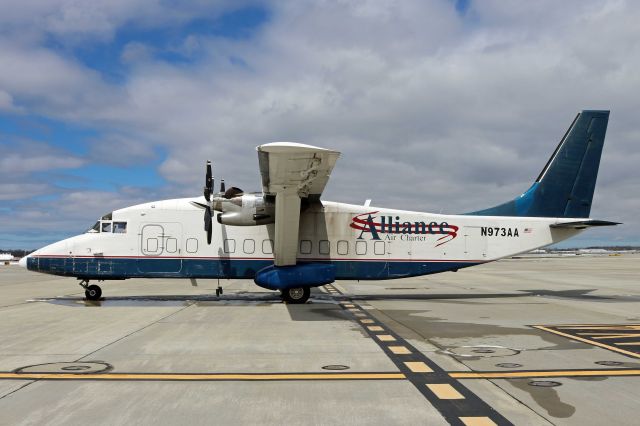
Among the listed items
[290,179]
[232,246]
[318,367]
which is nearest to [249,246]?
[232,246]

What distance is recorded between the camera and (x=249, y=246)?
19734mm

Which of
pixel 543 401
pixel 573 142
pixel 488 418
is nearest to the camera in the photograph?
pixel 488 418

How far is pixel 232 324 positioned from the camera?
43.9 feet

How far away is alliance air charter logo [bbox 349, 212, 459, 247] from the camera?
797 inches

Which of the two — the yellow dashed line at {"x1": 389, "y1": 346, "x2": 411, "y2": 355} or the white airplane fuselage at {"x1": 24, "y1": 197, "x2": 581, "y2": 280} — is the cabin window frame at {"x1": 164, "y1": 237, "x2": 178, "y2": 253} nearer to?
the white airplane fuselage at {"x1": 24, "y1": 197, "x2": 581, "y2": 280}

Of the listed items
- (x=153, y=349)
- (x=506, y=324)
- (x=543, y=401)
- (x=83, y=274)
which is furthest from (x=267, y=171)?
(x=543, y=401)

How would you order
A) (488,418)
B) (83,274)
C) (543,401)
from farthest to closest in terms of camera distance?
(83,274), (543,401), (488,418)

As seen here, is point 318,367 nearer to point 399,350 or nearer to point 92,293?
point 399,350

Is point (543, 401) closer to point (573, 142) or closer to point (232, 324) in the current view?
point (232, 324)

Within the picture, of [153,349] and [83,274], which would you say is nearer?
[153,349]

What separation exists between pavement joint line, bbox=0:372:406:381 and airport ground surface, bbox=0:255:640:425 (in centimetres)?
3

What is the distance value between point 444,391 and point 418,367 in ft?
4.79

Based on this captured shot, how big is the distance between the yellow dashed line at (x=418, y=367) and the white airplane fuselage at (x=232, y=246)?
11.4 m

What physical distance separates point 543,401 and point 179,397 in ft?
15.0
